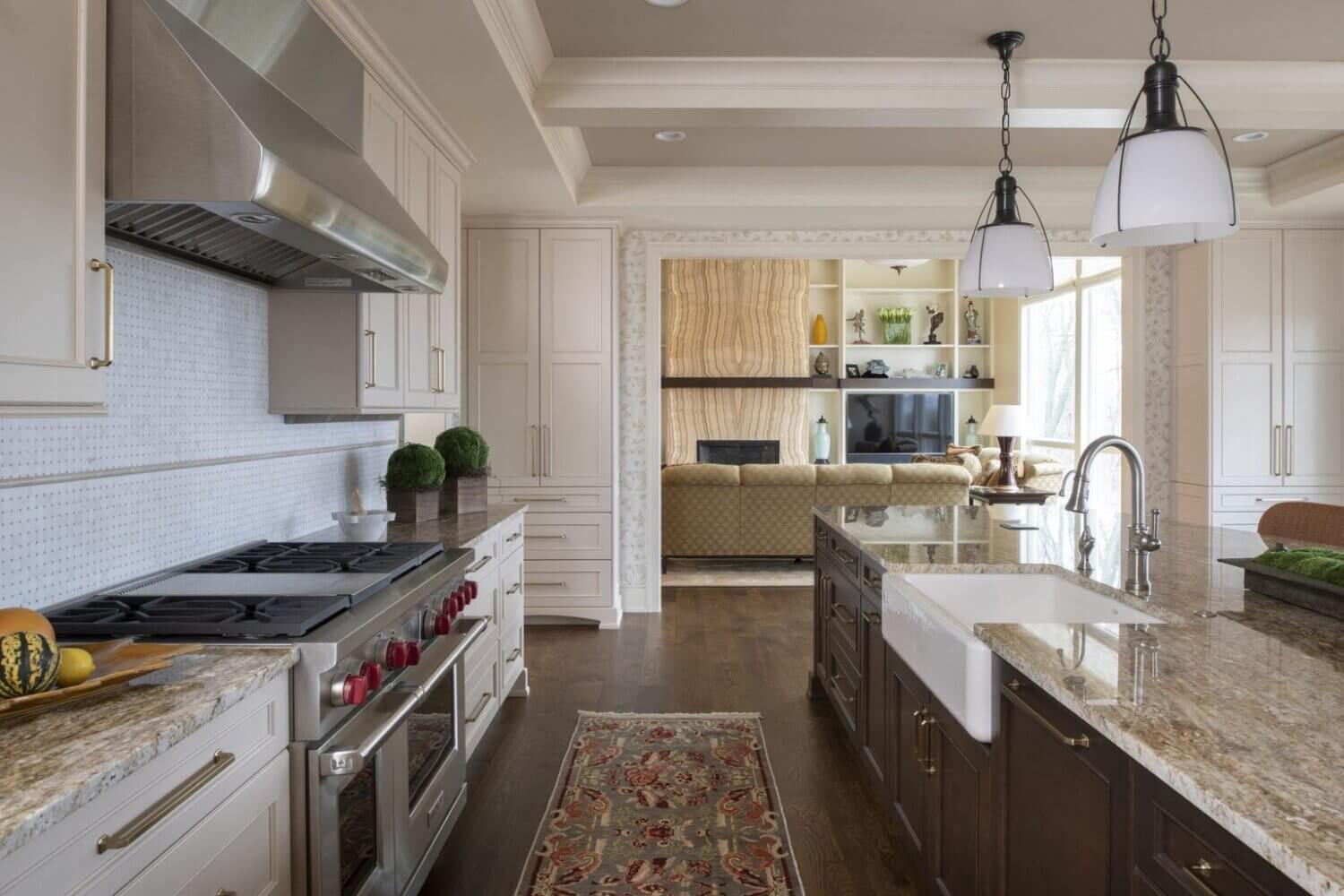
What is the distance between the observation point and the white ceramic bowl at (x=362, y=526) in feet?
8.95

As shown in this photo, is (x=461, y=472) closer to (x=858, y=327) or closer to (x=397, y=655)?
(x=397, y=655)

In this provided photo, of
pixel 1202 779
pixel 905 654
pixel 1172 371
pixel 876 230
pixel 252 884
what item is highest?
pixel 876 230

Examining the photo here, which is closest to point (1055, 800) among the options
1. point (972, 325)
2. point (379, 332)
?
point (379, 332)

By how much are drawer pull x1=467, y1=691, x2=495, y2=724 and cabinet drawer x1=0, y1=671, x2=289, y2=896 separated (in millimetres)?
1405

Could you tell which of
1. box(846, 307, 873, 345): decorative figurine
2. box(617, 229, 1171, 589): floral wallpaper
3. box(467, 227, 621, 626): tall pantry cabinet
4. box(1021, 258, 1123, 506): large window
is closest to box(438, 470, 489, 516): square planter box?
box(467, 227, 621, 626): tall pantry cabinet

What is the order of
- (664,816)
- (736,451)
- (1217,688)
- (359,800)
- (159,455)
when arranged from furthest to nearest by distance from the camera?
1. (736,451)
2. (664,816)
3. (159,455)
4. (359,800)
5. (1217,688)

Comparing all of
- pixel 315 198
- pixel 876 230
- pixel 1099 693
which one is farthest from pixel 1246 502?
pixel 315 198

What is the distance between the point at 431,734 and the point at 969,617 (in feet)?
4.74

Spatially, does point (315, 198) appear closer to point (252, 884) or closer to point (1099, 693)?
point (252, 884)

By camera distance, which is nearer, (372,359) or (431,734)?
(431,734)

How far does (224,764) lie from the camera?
50.6 inches

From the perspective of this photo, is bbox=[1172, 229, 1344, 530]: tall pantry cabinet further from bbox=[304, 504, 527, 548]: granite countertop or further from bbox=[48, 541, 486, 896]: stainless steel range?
bbox=[48, 541, 486, 896]: stainless steel range

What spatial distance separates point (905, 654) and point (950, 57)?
2585 millimetres

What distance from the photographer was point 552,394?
530 cm
